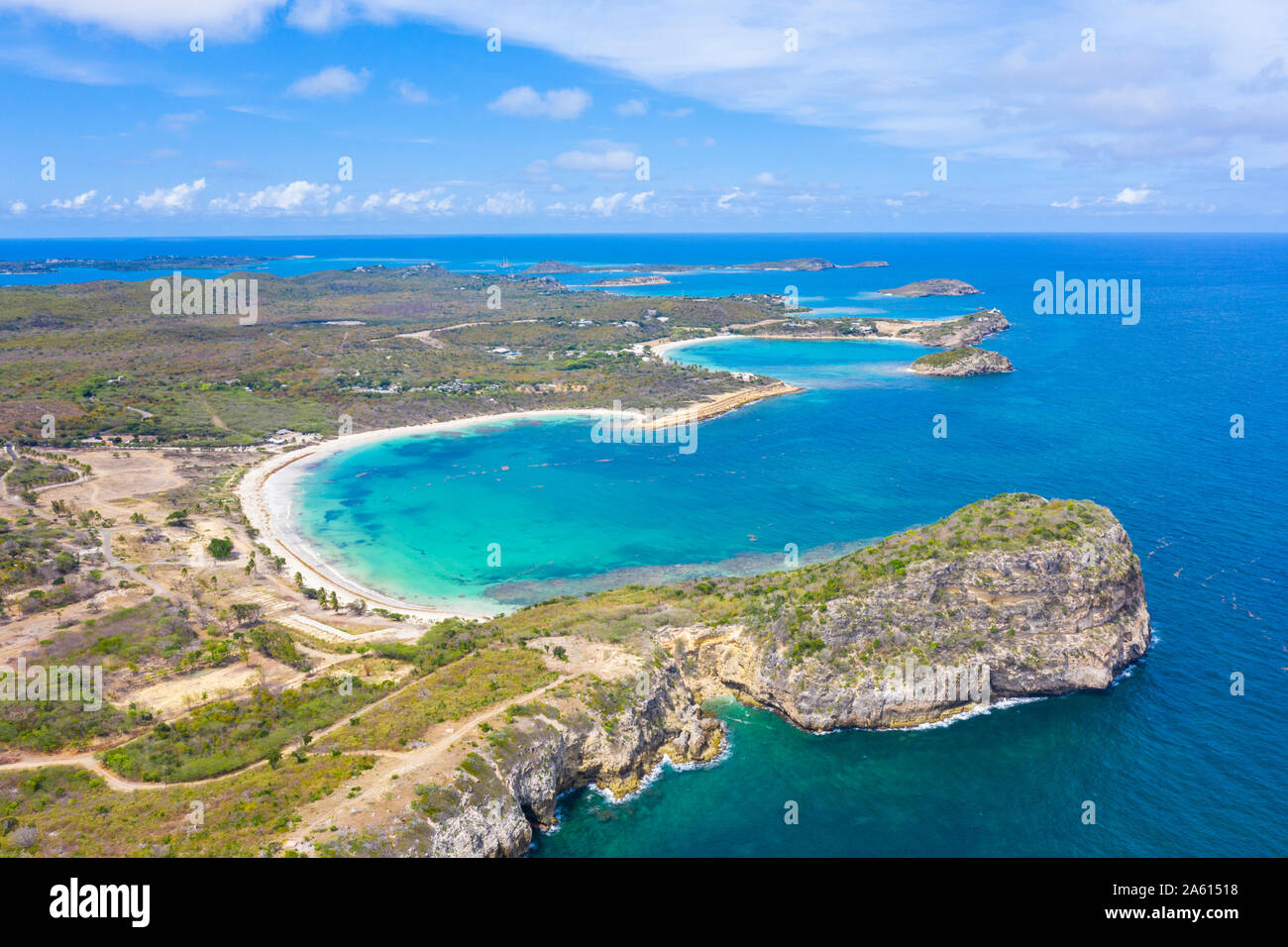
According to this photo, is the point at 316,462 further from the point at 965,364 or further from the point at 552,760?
the point at 965,364

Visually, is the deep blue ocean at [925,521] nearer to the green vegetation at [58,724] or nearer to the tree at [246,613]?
the tree at [246,613]

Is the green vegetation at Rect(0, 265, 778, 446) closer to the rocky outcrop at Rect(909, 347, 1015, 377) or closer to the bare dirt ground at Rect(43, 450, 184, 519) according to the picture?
the bare dirt ground at Rect(43, 450, 184, 519)

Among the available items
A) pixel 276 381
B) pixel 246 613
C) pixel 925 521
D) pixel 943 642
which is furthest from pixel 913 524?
pixel 276 381

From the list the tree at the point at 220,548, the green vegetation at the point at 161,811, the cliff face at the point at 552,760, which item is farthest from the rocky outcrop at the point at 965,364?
the green vegetation at the point at 161,811

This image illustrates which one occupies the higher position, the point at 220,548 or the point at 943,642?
the point at 220,548

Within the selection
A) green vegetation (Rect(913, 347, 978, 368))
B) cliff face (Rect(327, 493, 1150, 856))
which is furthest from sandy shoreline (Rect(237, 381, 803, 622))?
green vegetation (Rect(913, 347, 978, 368))

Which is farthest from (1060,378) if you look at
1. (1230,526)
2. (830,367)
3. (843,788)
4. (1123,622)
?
(843,788)
